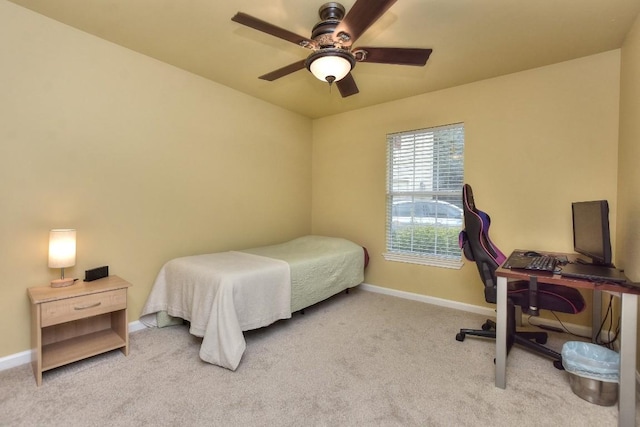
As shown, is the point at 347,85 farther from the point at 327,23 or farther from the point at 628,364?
the point at 628,364

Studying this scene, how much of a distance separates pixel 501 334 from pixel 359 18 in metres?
2.05

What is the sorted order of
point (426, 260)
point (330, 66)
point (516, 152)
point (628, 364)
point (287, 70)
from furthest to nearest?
1. point (426, 260)
2. point (516, 152)
3. point (287, 70)
4. point (330, 66)
5. point (628, 364)

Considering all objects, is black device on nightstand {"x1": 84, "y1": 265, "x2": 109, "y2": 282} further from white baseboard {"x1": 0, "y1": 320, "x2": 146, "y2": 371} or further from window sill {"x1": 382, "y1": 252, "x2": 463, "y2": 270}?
window sill {"x1": 382, "y1": 252, "x2": 463, "y2": 270}

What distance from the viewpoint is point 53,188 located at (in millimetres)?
2252

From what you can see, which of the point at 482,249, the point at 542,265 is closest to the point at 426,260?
the point at 482,249

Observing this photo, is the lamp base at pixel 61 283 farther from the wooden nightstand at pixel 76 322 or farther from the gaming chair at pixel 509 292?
the gaming chair at pixel 509 292

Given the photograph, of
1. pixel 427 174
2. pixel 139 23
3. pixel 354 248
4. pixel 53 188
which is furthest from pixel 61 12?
pixel 427 174

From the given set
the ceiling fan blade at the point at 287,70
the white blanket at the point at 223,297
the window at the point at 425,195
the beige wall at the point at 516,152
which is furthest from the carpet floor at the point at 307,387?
the ceiling fan blade at the point at 287,70

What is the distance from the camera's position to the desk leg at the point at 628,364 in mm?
1530

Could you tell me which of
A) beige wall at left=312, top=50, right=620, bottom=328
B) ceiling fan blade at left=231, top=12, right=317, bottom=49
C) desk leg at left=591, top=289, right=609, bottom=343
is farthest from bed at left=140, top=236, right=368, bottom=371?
desk leg at left=591, top=289, right=609, bottom=343

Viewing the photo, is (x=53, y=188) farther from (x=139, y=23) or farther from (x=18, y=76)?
(x=139, y=23)

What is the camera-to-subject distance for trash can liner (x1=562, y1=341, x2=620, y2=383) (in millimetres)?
1711

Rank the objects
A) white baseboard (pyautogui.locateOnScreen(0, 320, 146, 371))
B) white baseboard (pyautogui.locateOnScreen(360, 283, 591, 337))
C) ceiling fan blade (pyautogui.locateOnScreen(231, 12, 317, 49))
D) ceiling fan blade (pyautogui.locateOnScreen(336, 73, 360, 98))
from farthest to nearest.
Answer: white baseboard (pyautogui.locateOnScreen(360, 283, 591, 337)) < ceiling fan blade (pyautogui.locateOnScreen(336, 73, 360, 98)) < white baseboard (pyautogui.locateOnScreen(0, 320, 146, 371)) < ceiling fan blade (pyautogui.locateOnScreen(231, 12, 317, 49))

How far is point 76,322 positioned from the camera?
2.36m
